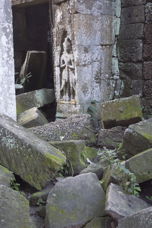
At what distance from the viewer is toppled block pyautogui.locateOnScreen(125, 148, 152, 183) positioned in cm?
268

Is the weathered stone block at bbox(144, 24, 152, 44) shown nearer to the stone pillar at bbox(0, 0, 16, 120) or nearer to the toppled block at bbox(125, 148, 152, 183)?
the stone pillar at bbox(0, 0, 16, 120)

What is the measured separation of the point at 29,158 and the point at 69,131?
129 cm

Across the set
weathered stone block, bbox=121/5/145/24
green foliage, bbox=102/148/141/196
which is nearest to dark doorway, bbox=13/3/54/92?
weathered stone block, bbox=121/5/145/24

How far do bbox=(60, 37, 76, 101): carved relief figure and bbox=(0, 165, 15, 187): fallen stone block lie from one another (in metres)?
2.96

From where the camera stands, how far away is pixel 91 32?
18.0 ft

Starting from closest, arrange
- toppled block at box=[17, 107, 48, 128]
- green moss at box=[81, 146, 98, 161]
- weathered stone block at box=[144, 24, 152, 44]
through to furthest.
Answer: green moss at box=[81, 146, 98, 161] → toppled block at box=[17, 107, 48, 128] → weathered stone block at box=[144, 24, 152, 44]

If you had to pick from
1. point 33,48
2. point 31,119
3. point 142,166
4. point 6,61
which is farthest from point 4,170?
point 33,48

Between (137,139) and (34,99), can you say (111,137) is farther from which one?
(34,99)

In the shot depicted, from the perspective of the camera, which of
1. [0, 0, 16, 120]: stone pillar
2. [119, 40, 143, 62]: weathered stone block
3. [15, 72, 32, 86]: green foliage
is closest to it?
[0, 0, 16, 120]: stone pillar

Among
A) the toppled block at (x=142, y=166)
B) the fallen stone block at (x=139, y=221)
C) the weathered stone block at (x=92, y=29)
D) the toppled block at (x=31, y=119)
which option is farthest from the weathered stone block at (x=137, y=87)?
the fallen stone block at (x=139, y=221)

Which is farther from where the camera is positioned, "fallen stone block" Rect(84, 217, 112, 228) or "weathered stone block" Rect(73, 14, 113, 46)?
"weathered stone block" Rect(73, 14, 113, 46)

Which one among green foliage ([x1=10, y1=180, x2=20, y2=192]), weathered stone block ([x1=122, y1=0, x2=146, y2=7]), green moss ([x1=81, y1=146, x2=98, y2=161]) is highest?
weathered stone block ([x1=122, y1=0, x2=146, y2=7])

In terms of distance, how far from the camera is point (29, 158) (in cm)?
274

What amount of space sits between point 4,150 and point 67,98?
2.91 meters
